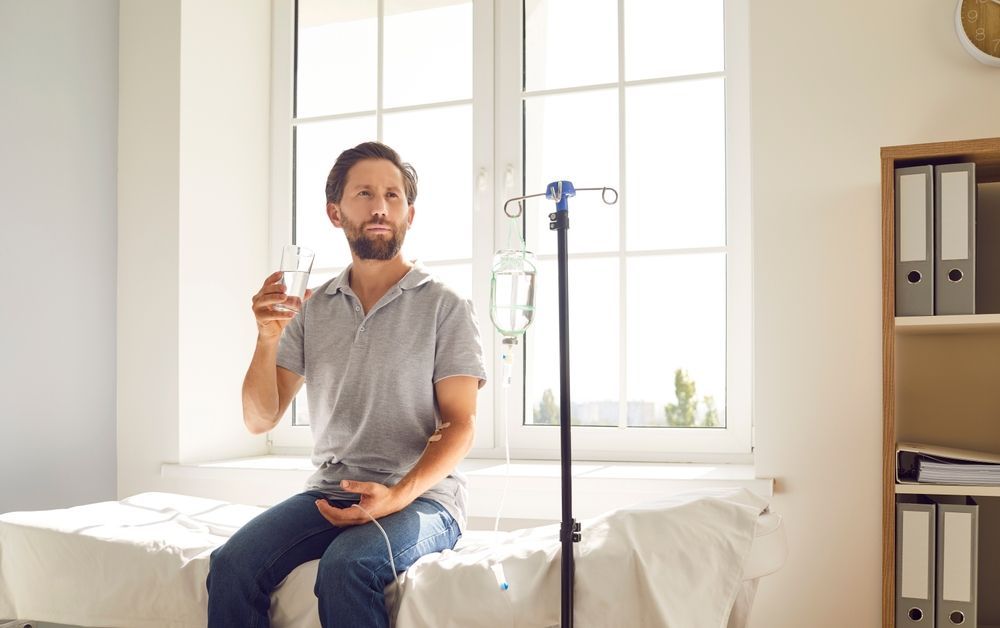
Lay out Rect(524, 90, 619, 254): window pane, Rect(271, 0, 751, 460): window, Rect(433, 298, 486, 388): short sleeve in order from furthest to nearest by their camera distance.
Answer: Rect(524, 90, 619, 254): window pane → Rect(271, 0, 751, 460): window → Rect(433, 298, 486, 388): short sleeve

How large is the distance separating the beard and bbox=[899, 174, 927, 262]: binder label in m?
1.08

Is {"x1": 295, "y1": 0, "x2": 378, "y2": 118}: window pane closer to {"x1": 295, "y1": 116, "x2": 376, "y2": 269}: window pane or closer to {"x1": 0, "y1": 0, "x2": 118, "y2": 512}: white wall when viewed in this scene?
{"x1": 295, "y1": 116, "x2": 376, "y2": 269}: window pane

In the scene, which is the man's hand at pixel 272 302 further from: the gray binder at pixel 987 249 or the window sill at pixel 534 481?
the gray binder at pixel 987 249

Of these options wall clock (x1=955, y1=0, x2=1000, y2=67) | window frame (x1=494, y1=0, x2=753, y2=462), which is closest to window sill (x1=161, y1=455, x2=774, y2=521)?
window frame (x1=494, y1=0, x2=753, y2=462)

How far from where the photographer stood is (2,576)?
6.72 feet

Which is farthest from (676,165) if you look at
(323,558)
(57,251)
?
(57,251)

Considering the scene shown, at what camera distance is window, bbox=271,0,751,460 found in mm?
2676

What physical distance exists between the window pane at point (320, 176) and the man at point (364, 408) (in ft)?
3.41

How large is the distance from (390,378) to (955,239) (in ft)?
3.96

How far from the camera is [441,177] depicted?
9.89 ft

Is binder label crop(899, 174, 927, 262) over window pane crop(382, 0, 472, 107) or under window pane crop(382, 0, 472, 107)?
under

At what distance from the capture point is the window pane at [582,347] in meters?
2.77

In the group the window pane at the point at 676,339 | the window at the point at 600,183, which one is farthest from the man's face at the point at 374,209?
the window pane at the point at 676,339

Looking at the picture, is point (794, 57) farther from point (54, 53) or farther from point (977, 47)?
point (54, 53)
